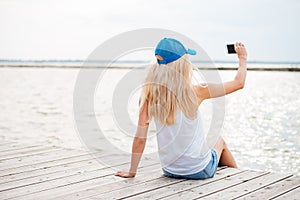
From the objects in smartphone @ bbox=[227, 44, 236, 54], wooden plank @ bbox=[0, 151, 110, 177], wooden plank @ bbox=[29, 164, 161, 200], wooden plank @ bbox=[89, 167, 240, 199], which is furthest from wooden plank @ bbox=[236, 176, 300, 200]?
wooden plank @ bbox=[0, 151, 110, 177]

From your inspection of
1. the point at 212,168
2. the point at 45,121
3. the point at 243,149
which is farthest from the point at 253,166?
the point at 45,121

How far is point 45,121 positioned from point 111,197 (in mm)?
6917

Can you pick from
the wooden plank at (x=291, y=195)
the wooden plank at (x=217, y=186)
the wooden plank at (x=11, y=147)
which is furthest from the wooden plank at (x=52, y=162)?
the wooden plank at (x=291, y=195)

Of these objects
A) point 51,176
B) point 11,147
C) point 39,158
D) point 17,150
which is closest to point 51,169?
point 51,176

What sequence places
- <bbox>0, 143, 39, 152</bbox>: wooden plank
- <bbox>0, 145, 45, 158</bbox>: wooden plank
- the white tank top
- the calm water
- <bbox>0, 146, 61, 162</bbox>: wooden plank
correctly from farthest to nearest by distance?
the calm water < <bbox>0, 143, 39, 152</bbox>: wooden plank < <bbox>0, 145, 45, 158</bbox>: wooden plank < <bbox>0, 146, 61, 162</bbox>: wooden plank < the white tank top

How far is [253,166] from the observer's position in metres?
6.02

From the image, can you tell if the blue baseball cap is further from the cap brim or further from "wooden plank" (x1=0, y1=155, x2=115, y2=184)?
"wooden plank" (x1=0, y1=155, x2=115, y2=184)

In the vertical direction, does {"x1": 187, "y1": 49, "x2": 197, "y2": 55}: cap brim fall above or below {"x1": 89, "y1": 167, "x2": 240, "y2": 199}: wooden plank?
above

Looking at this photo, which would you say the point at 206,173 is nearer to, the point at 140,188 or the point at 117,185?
the point at 140,188

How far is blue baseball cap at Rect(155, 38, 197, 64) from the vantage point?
3334 mm

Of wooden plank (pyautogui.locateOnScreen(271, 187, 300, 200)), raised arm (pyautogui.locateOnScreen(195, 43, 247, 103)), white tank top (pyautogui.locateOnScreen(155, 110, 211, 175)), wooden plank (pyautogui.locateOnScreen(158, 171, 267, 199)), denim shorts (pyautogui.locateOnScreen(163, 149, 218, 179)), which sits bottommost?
wooden plank (pyautogui.locateOnScreen(271, 187, 300, 200))

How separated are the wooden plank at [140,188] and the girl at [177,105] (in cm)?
12

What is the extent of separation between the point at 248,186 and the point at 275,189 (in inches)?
7.0

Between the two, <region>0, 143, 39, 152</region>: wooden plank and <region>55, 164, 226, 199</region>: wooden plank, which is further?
<region>0, 143, 39, 152</region>: wooden plank
